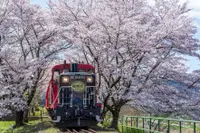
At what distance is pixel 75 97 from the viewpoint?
16000 millimetres

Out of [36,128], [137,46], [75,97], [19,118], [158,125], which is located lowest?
[36,128]

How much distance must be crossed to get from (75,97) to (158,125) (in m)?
6.64

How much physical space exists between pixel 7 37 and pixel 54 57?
305cm

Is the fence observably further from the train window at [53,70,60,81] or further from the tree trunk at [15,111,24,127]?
the tree trunk at [15,111,24,127]

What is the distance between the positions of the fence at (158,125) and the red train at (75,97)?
186 centimetres

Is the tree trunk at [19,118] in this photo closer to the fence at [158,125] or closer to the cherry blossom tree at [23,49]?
the cherry blossom tree at [23,49]

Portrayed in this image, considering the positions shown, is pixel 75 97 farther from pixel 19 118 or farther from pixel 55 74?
pixel 19 118

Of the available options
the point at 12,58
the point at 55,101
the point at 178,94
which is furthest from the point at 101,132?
the point at 12,58

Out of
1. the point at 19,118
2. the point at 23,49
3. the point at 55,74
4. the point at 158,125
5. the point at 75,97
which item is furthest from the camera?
the point at 19,118

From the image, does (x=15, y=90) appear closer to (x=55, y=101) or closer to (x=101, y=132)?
(x=55, y=101)

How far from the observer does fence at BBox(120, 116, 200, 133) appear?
8.23 metres

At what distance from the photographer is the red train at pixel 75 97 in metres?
15.5

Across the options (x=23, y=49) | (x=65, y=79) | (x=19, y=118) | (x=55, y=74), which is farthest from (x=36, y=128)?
(x=23, y=49)

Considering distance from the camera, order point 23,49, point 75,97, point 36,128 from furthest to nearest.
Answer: point 23,49, point 36,128, point 75,97
